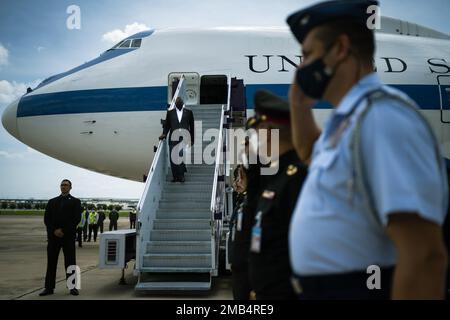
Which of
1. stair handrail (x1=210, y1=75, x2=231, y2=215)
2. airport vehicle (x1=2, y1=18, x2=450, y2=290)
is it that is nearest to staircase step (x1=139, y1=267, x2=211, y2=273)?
stair handrail (x1=210, y1=75, x2=231, y2=215)

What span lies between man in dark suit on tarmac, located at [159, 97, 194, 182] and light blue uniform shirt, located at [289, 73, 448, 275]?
577 centimetres

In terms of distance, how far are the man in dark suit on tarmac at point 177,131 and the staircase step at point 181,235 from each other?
47.4 inches

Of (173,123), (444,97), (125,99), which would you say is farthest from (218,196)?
(444,97)

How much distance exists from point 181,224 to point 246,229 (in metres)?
3.73

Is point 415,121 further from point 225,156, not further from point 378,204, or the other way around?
point 225,156

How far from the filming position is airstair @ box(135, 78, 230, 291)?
18.1 ft

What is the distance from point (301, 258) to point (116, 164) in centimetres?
854

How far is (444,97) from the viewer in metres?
9.30

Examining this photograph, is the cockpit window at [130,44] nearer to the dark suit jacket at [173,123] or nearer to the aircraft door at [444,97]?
the dark suit jacket at [173,123]

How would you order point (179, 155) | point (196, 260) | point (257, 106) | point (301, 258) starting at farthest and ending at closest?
point (179, 155)
point (196, 260)
point (257, 106)
point (301, 258)

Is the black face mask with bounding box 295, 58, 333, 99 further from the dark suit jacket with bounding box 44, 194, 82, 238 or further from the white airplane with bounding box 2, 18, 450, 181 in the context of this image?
the white airplane with bounding box 2, 18, 450, 181

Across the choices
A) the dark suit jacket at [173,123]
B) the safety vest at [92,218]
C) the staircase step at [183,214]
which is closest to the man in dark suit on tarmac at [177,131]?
the dark suit jacket at [173,123]
